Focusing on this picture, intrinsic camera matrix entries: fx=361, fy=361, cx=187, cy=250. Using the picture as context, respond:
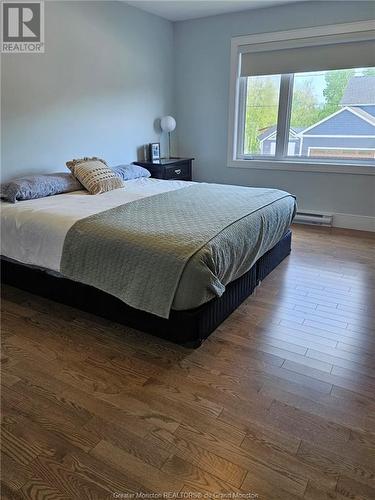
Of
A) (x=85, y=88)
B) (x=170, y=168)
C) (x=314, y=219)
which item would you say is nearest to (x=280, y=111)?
(x=314, y=219)

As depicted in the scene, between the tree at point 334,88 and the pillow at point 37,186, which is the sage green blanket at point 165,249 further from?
the tree at point 334,88

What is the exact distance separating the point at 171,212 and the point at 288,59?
2912 millimetres

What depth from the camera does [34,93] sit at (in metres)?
3.29

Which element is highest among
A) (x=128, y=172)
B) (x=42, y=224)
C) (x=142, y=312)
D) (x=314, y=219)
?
(x=128, y=172)

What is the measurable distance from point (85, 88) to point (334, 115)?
2847 millimetres

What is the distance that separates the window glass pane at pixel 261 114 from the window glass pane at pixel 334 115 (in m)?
0.25

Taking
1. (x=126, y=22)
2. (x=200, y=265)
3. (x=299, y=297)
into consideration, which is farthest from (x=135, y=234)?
(x=126, y=22)

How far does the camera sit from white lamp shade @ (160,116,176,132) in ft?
15.6

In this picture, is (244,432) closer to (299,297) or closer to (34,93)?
(299,297)

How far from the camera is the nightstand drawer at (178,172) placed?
15.0 ft

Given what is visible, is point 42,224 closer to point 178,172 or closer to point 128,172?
point 128,172

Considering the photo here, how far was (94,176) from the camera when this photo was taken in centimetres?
330

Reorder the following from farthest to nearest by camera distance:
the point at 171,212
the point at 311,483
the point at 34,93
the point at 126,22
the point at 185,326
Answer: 1. the point at 126,22
2. the point at 34,93
3. the point at 171,212
4. the point at 185,326
5. the point at 311,483

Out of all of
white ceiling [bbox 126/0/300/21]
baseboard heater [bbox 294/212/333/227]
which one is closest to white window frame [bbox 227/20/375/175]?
white ceiling [bbox 126/0/300/21]
